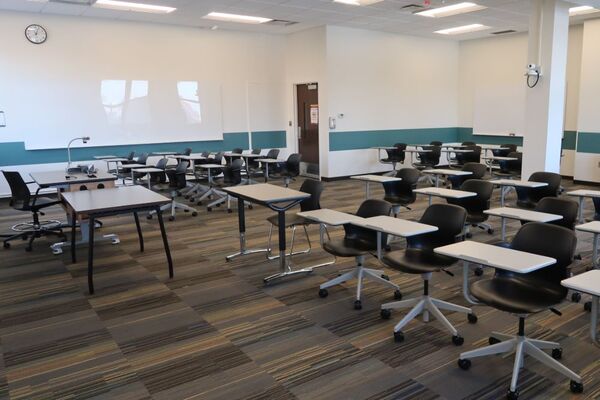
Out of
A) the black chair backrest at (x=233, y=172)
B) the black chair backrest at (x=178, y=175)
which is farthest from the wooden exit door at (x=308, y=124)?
the black chair backrest at (x=178, y=175)

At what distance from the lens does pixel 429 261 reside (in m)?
3.39

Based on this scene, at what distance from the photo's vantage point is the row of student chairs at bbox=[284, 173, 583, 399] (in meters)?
2.71

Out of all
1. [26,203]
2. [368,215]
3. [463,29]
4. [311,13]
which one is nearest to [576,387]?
[368,215]

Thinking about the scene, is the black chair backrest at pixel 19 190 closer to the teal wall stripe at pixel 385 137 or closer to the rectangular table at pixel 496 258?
A: the rectangular table at pixel 496 258

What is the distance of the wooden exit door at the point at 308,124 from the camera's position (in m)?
11.2

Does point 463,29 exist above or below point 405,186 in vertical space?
above

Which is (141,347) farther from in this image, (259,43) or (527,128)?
(259,43)

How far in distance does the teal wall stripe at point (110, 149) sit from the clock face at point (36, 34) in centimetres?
198

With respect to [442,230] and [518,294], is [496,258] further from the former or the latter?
[442,230]

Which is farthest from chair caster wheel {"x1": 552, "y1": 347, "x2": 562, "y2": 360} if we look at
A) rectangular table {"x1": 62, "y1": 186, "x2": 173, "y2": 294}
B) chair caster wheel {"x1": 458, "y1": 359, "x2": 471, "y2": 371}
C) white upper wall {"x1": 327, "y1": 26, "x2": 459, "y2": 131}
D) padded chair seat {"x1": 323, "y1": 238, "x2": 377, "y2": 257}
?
white upper wall {"x1": 327, "y1": 26, "x2": 459, "y2": 131}

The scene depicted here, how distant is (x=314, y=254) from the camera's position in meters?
5.30

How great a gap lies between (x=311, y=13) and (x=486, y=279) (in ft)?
24.0

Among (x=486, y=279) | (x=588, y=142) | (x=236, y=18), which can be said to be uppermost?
(x=236, y=18)

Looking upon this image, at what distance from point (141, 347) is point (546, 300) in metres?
2.64
